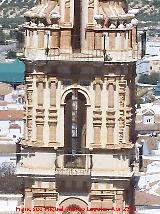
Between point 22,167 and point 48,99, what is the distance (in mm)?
1330

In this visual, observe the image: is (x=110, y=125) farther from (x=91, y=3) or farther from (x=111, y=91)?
(x=91, y=3)

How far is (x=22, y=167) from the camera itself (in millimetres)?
25266

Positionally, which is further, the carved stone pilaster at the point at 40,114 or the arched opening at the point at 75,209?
the arched opening at the point at 75,209

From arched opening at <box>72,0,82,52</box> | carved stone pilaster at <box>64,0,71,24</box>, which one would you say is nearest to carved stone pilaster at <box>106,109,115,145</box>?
arched opening at <box>72,0,82,52</box>

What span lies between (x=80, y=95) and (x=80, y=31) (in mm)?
1172

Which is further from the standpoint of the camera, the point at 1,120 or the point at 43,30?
the point at 1,120

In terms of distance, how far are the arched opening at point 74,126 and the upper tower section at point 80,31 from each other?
0.81 m

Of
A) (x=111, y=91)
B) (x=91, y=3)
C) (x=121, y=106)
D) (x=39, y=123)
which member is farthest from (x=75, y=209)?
(x=91, y=3)

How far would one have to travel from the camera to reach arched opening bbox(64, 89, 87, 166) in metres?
25.5

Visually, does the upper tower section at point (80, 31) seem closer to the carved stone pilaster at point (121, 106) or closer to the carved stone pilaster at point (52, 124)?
the carved stone pilaster at point (121, 106)

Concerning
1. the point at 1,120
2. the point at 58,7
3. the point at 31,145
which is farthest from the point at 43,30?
the point at 1,120

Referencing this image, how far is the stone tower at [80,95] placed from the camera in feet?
82.4

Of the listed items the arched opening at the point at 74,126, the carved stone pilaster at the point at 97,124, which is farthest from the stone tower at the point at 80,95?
the arched opening at the point at 74,126

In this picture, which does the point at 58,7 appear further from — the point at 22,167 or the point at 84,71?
the point at 22,167
